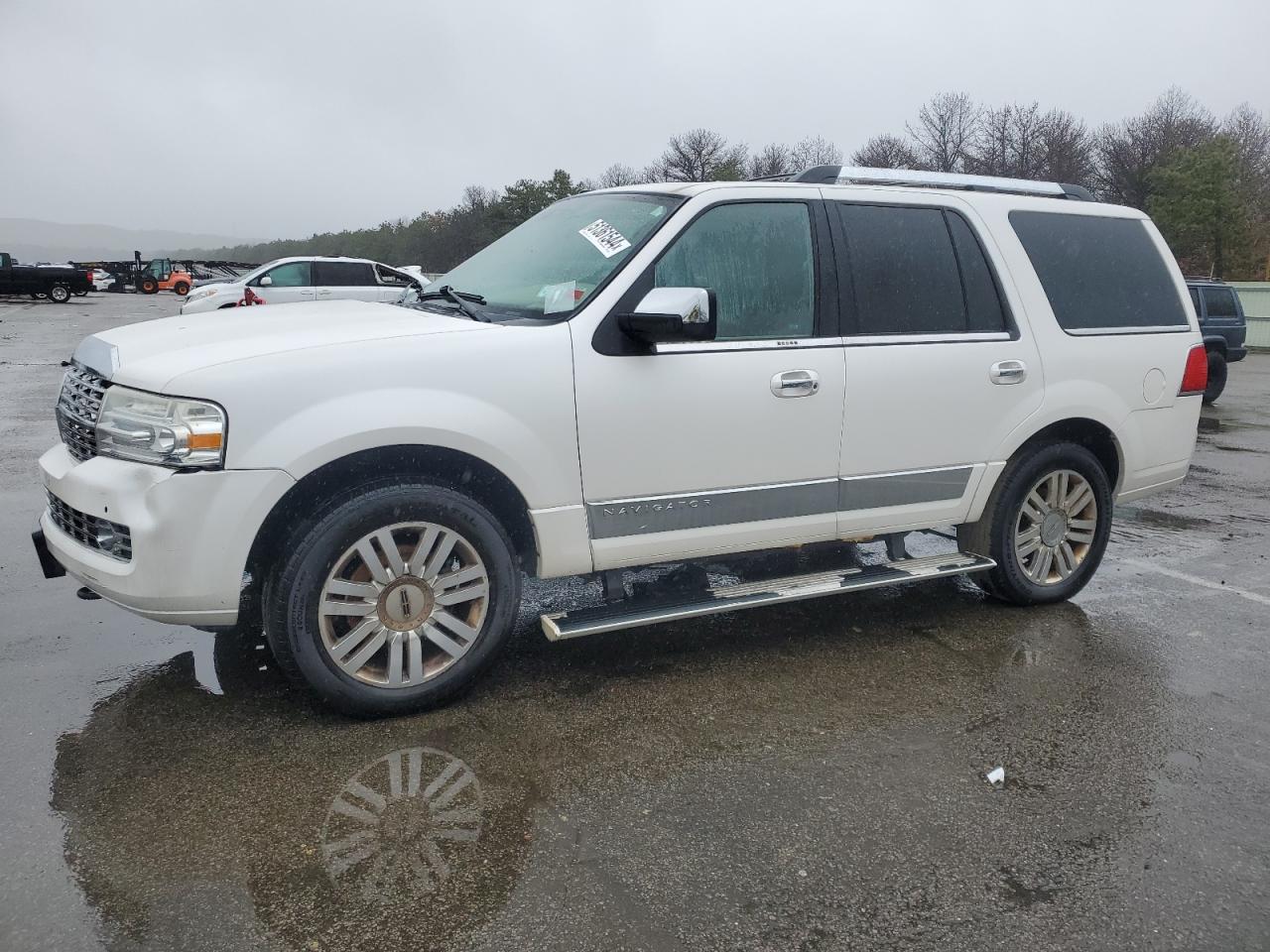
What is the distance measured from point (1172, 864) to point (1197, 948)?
40 centimetres

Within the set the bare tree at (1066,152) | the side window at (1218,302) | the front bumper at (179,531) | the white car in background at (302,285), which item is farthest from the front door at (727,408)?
the bare tree at (1066,152)

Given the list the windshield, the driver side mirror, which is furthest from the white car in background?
the driver side mirror

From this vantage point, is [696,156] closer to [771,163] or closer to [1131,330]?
[771,163]

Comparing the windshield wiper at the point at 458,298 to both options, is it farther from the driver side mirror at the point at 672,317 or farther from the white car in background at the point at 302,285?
the white car in background at the point at 302,285

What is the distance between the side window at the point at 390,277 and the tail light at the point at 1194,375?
20.1 m

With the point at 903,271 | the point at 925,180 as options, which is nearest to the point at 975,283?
the point at 903,271

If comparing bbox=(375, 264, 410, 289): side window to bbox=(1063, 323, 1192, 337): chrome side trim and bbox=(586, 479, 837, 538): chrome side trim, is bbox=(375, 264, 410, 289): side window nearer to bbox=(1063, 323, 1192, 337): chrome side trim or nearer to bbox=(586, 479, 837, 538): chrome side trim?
bbox=(1063, 323, 1192, 337): chrome side trim

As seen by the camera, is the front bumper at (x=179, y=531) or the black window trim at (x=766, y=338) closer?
the front bumper at (x=179, y=531)

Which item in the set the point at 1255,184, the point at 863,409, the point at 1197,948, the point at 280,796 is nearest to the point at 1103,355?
the point at 863,409

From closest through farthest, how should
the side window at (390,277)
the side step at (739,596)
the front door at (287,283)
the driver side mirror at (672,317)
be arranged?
the driver side mirror at (672,317), the side step at (739,596), the front door at (287,283), the side window at (390,277)

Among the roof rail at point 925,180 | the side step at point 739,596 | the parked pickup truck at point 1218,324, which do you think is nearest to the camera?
the side step at point 739,596

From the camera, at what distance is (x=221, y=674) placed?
4.03 m

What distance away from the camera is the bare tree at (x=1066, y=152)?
57438 mm

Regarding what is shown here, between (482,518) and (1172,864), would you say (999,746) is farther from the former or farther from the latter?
(482,518)
